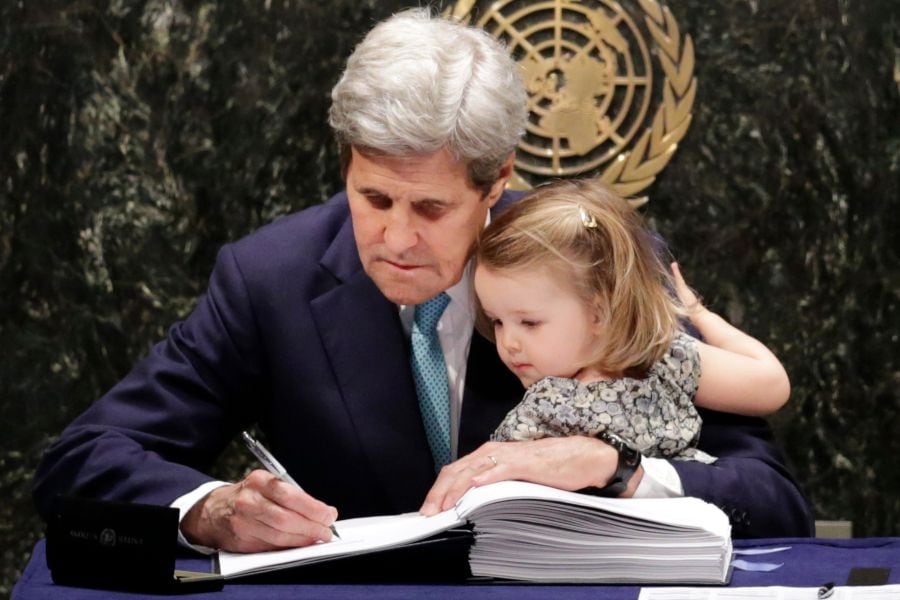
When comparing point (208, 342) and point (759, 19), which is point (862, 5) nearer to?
point (759, 19)

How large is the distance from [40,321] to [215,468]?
1.98 ft

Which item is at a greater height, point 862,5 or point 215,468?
point 862,5

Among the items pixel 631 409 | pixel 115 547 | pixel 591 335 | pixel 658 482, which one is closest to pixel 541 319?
pixel 591 335

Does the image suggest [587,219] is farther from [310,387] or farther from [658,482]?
[310,387]

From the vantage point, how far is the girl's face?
2.40 metres

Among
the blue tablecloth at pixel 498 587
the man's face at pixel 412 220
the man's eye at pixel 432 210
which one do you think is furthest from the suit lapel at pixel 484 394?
the blue tablecloth at pixel 498 587

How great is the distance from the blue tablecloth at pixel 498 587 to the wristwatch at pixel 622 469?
24 centimetres

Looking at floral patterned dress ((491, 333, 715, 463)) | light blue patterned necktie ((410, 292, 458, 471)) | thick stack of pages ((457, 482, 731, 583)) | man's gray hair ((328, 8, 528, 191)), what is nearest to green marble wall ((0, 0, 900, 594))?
light blue patterned necktie ((410, 292, 458, 471))

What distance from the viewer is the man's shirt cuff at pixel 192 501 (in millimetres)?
2232

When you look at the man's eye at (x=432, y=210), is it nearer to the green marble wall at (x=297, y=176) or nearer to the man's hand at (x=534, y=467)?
the man's hand at (x=534, y=467)

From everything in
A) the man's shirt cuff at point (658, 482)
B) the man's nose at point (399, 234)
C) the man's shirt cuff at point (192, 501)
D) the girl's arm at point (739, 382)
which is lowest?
the man's shirt cuff at point (192, 501)

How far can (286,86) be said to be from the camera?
12.6ft

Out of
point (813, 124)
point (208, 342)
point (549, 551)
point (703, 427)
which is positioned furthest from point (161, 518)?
point (813, 124)

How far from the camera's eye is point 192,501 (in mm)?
2299
